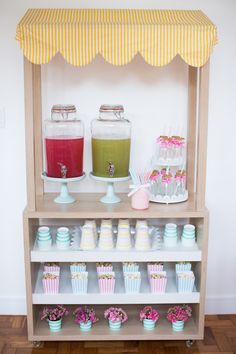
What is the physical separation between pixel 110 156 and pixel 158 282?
0.66 m

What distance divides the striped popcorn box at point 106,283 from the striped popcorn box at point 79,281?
0.23 ft

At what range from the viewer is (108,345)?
103 inches

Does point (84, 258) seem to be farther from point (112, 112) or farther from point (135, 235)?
point (112, 112)

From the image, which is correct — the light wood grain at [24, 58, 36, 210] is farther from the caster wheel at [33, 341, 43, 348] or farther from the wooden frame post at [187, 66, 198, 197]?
the wooden frame post at [187, 66, 198, 197]

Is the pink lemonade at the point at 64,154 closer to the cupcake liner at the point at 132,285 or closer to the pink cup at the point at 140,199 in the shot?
the pink cup at the point at 140,199

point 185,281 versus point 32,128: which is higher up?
point 32,128

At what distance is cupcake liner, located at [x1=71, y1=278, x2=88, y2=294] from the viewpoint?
2.52 meters

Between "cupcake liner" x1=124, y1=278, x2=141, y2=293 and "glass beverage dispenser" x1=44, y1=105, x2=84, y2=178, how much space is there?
57cm

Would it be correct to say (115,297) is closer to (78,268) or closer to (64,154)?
(78,268)

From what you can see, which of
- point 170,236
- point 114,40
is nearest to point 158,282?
point 170,236

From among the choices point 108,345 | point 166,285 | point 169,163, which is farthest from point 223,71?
point 108,345

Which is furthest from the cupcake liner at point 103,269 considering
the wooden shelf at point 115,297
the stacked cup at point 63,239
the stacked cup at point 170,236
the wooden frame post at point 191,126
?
the wooden frame post at point 191,126

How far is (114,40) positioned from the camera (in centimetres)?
220

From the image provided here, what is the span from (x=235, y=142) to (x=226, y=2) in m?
0.71
